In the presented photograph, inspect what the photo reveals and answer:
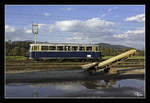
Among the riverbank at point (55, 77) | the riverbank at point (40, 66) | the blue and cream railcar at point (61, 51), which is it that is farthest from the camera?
the blue and cream railcar at point (61, 51)

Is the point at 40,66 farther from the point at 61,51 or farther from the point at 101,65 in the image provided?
the point at 101,65

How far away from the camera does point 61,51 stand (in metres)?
22.1

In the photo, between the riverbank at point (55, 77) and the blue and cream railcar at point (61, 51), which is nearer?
the riverbank at point (55, 77)

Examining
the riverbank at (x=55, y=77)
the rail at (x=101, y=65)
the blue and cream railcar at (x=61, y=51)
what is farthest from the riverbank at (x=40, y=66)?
the blue and cream railcar at (x=61, y=51)

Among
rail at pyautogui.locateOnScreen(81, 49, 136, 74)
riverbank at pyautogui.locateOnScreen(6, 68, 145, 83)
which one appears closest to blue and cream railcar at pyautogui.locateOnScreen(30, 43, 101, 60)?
riverbank at pyautogui.locateOnScreen(6, 68, 145, 83)

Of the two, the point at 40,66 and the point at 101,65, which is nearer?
the point at 101,65

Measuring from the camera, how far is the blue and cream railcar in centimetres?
2172

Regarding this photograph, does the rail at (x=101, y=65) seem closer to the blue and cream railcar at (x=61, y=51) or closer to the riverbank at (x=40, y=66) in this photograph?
the riverbank at (x=40, y=66)

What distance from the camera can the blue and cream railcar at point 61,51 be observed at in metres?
21.7

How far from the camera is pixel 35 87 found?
7648 millimetres

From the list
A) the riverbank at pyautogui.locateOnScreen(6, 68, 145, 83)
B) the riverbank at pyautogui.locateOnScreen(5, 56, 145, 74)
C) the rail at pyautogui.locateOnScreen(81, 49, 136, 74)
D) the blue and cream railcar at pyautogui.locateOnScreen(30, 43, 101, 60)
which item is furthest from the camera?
the blue and cream railcar at pyautogui.locateOnScreen(30, 43, 101, 60)

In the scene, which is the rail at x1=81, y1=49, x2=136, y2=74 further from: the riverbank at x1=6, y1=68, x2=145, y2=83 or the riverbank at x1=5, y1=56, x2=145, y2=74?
the riverbank at x1=5, y1=56, x2=145, y2=74

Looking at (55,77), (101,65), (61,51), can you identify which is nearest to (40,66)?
(55,77)

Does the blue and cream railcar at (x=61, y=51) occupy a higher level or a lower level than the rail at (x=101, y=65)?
higher
